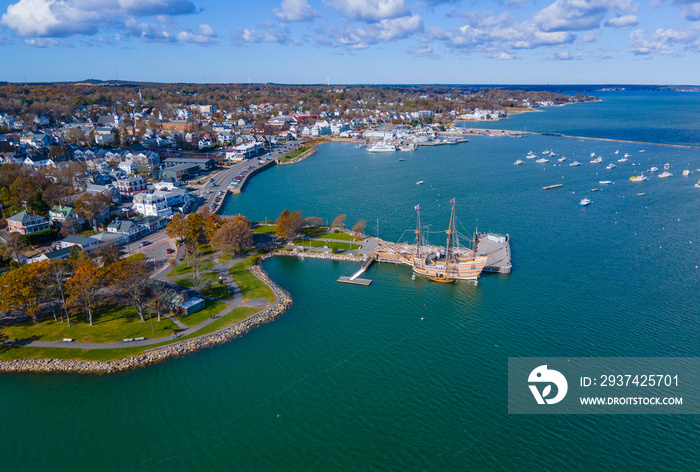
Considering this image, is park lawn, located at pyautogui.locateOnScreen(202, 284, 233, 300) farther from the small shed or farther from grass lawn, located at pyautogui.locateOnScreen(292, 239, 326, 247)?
grass lawn, located at pyautogui.locateOnScreen(292, 239, 326, 247)

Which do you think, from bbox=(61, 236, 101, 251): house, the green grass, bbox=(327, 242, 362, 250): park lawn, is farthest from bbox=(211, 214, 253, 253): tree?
bbox=(61, 236, 101, 251): house

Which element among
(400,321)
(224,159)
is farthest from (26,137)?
(400,321)

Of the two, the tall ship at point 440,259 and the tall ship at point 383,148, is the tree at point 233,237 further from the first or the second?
the tall ship at point 383,148

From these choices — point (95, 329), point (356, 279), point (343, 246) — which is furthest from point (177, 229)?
point (356, 279)

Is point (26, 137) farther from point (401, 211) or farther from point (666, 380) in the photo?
point (666, 380)

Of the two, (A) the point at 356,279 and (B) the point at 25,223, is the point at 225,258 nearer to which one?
(A) the point at 356,279

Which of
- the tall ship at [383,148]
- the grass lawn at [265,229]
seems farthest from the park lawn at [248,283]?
the tall ship at [383,148]
